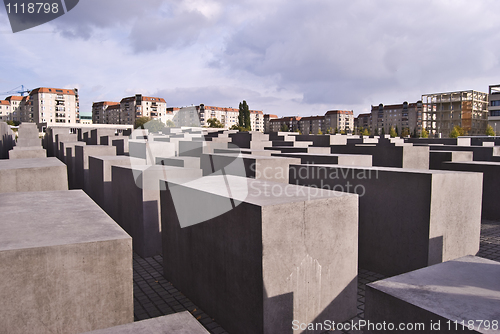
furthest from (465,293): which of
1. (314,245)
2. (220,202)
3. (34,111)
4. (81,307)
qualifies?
(34,111)

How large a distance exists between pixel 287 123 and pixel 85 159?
140795mm

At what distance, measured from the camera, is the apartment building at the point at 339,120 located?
136 metres

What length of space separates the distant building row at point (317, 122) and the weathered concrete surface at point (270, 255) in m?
126

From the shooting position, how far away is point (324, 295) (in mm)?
4738

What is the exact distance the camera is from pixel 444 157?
12438 millimetres

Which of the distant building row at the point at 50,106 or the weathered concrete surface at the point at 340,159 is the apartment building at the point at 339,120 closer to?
the distant building row at the point at 50,106

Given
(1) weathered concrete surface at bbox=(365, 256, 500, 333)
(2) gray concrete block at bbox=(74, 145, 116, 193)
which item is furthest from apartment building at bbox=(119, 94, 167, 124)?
(1) weathered concrete surface at bbox=(365, 256, 500, 333)

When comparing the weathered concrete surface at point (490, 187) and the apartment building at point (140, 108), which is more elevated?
the apartment building at point (140, 108)

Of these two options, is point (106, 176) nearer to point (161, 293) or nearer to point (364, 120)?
point (161, 293)

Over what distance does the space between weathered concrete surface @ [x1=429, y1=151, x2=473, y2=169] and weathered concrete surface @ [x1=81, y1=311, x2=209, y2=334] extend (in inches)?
476

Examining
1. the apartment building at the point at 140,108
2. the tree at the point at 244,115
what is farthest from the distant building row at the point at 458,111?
the apartment building at the point at 140,108

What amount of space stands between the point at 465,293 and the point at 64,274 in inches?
137

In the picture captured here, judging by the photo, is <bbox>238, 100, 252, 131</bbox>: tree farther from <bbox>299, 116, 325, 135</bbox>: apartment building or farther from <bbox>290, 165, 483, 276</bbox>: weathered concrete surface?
<bbox>299, 116, 325, 135</bbox>: apartment building

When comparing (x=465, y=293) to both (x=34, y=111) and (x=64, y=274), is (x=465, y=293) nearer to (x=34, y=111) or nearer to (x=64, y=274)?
(x=64, y=274)
